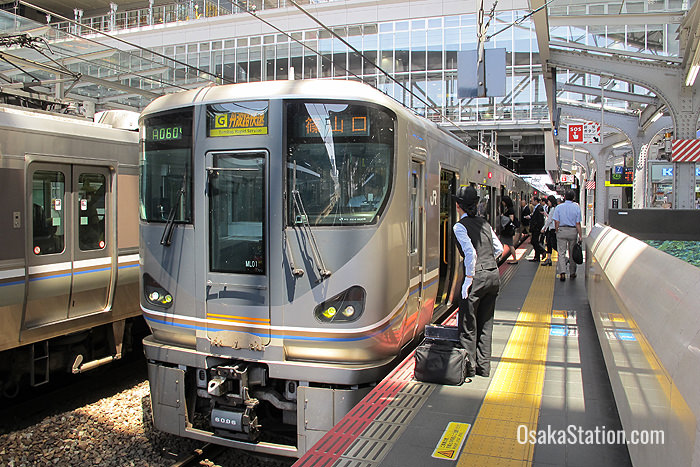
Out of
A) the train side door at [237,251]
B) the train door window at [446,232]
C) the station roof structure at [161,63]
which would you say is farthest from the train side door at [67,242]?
the train door window at [446,232]

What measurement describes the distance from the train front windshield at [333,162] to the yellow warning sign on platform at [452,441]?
1.70 metres

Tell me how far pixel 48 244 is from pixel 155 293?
1.91 m

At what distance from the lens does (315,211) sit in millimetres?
4684

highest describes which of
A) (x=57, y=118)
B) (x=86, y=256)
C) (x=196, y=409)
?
(x=57, y=118)

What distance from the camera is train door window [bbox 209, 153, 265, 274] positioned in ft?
15.7

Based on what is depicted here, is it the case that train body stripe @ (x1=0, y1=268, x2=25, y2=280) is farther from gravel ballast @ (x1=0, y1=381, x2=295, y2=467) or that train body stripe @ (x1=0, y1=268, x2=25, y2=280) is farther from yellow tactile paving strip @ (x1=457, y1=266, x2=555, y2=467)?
yellow tactile paving strip @ (x1=457, y1=266, x2=555, y2=467)

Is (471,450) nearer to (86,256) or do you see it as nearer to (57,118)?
(86,256)

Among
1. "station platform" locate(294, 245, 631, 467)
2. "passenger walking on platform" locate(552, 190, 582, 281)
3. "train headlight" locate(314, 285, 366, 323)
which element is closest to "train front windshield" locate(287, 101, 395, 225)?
"train headlight" locate(314, 285, 366, 323)

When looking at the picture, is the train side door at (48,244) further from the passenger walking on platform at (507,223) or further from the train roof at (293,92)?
the passenger walking on platform at (507,223)

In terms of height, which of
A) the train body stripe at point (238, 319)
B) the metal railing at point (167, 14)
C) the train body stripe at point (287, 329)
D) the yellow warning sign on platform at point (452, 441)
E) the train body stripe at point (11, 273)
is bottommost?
the yellow warning sign on platform at point (452, 441)

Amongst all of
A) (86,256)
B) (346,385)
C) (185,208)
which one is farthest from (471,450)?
(86,256)

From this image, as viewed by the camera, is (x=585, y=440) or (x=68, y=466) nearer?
(x=585, y=440)

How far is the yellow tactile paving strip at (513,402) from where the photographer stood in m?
3.72

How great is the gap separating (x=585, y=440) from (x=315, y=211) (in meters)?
2.64
